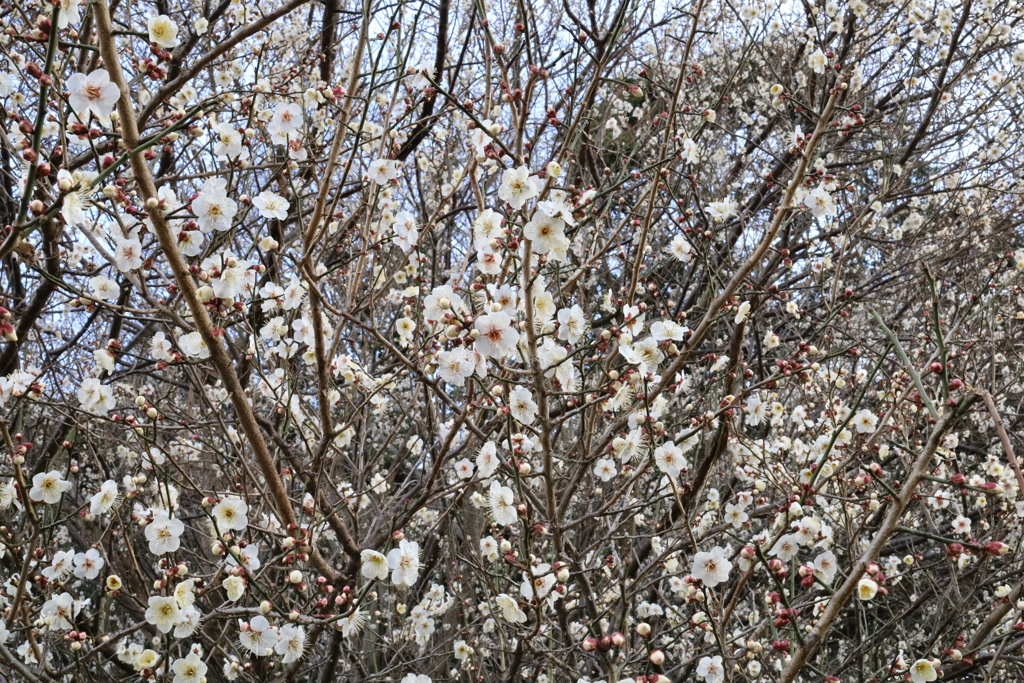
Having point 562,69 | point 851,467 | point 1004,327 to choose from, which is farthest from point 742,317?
point 1004,327

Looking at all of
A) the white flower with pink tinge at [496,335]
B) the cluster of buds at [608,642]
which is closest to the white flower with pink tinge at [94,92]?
the white flower with pink tinge at [496,335]

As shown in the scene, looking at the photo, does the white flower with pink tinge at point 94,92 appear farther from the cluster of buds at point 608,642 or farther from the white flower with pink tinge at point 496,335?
the cluster of buds at point 608,642

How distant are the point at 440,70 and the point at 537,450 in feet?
7.23

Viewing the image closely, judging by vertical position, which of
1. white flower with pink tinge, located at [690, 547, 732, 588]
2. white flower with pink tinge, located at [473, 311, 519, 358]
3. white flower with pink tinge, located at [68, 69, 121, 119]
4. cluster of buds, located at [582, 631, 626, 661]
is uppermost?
white flower with pink tinge, located at [68, 69, 121, 119]

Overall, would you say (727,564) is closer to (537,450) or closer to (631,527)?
(537,450)

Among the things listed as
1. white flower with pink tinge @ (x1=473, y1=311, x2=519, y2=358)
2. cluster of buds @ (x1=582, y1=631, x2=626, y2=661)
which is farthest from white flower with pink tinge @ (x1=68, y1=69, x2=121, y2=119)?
cluster of buds @ (x1=582, y1=631, x2=626, y2=661)

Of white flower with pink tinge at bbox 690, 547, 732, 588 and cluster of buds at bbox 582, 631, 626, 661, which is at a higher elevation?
white flower with pink tinge at bbox 690, 547, 732, 588

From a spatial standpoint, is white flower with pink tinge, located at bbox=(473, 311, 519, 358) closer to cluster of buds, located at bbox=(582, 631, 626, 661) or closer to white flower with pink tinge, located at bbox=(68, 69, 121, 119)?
cluster of buds, located at bbox=(582, 631, 626, 661)

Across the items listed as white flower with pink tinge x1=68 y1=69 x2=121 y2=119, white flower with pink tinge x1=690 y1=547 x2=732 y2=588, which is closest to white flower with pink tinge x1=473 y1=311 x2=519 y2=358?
white flower with pink tinge x1=690 y1=547 x2=732 y2=588

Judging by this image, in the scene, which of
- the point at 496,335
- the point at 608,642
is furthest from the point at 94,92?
the point at 608,642

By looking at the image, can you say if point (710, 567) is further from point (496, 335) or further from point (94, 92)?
point (94, 92)

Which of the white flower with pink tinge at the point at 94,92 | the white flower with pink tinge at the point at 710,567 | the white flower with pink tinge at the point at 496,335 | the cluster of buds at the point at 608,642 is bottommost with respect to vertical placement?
the cluster of buds at the point at 608,642

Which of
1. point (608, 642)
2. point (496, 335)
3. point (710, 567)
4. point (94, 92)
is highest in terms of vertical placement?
point (94, 92)

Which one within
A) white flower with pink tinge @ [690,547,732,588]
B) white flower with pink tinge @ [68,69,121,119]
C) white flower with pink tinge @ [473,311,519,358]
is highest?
white flower with pink tinge @ [68,69,121,119]
